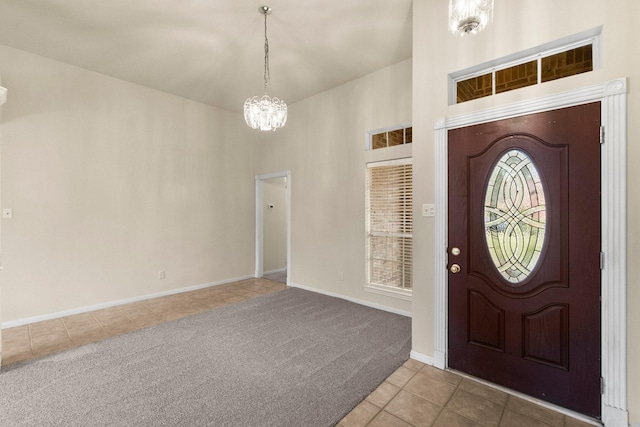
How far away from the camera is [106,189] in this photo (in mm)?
4172

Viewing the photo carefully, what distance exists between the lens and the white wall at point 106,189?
353cm

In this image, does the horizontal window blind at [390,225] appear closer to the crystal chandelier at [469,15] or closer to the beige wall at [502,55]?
the beige wall at [502,55]

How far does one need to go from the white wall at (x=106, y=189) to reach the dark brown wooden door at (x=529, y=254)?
14.1 ft

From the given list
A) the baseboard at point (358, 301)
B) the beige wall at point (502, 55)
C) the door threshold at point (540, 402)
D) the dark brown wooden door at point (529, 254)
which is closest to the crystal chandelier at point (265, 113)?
the beige wall at point (502, 55)

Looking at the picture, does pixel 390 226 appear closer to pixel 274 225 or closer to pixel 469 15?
pixel 469 15

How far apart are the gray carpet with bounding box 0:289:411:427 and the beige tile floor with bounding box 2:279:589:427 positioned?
148mm

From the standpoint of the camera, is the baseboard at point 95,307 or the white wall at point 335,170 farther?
the white wall at point 335,170

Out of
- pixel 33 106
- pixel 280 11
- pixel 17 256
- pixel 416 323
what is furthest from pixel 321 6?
pixel 17 256

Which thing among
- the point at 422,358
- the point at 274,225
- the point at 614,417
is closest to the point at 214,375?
the point at 422,358

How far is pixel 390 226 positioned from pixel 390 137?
4.18 feet

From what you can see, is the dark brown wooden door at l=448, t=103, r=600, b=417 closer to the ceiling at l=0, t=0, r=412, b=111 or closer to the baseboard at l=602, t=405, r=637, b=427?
the baseboard at l=602, t=405, r=637, b=427

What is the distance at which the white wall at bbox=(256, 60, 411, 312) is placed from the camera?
13.4 feet

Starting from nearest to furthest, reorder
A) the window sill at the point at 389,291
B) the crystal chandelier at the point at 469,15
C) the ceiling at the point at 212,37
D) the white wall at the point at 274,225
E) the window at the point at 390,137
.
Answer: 1. the crystal chandelier at the point at 469,15
2. the ceiling at the point at 212,37
3. the window sill at the point at 389,291
4. the window at the point at 390,137
5. the white wall at the point at 274,225

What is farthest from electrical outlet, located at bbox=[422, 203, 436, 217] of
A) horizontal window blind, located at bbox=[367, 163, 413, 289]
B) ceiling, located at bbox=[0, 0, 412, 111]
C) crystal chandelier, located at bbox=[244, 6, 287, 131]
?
ceiling, located at bbox=[0, 0, 412, 111]
